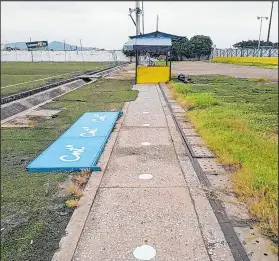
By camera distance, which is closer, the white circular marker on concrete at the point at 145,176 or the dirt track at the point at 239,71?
the white circular marker on concrete at the point at 145,176

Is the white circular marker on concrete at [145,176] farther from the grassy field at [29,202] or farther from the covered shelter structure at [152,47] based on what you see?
the covered shelter structure at [152,47]

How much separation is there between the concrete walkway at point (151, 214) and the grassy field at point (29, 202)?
38cm

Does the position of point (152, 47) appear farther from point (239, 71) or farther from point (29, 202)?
point (29, 202)

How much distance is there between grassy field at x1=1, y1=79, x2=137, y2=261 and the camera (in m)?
3.12

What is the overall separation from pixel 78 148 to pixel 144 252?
11.1 feet

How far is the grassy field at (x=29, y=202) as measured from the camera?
123 inches

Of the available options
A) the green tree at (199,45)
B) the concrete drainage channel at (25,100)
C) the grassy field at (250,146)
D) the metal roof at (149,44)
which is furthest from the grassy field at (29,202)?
the green tree at (199,45)

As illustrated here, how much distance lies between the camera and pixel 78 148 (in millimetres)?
5906

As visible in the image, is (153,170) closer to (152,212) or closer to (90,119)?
(152,212)

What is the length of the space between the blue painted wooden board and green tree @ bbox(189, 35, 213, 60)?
48.1 meters

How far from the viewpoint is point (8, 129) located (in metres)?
7.76

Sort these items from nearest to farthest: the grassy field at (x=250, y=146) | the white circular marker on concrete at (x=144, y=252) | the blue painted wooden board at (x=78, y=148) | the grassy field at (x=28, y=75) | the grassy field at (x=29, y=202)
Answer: the white circular marker on concrete at (x=144, y=252) < the grassy field at (x=29, y=202) < the grassy field at (x=250, y=146) < the blue painted wooden board at (x=78, y=148) < the grassy field at (x=28, y=75)

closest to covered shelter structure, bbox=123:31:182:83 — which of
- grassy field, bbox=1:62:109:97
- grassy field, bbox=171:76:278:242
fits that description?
grassy field, bbox=1:62:109:97

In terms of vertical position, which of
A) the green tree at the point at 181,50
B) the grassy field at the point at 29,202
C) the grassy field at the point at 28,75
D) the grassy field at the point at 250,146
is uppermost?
the green tree at the point at 181,50
